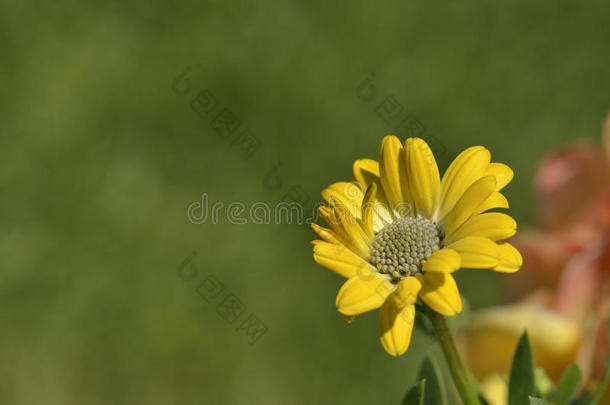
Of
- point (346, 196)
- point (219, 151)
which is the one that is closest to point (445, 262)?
point (346, 196)

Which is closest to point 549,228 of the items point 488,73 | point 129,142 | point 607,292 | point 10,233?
point 607,292

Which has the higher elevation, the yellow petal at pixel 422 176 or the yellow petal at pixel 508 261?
the yellow petal at pixel 422 176

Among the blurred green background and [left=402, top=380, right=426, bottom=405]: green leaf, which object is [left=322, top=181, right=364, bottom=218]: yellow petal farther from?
the blurred green background

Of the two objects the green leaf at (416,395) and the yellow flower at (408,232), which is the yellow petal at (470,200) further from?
the green leaf at (416,395)

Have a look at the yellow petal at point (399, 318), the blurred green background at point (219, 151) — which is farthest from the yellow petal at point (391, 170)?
the blurred green background at point (219, 151)

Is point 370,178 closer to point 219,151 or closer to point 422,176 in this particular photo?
point 422,176

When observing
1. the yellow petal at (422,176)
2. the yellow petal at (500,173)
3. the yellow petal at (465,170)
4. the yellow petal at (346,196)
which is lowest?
the yellow petal at (500,173)
